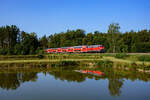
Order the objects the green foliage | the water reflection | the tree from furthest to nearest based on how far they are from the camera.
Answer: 1. the tree
2. the green foliage
3. the water reflection

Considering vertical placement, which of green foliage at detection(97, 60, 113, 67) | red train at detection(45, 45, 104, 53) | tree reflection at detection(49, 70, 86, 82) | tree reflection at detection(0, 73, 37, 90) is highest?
red train at detection(45, 45, 104, 53)

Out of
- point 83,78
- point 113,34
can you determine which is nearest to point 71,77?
point 83,78

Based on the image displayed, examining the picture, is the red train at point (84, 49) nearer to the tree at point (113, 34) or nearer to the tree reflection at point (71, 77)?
the tree at point (113, 34)

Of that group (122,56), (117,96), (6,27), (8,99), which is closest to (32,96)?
(8,99)

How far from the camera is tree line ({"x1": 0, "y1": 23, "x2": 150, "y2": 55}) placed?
140 feet

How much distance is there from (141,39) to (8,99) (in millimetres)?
45609

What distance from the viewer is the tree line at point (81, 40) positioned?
42.6m

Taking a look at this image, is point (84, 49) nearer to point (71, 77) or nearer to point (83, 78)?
point (71, 77)

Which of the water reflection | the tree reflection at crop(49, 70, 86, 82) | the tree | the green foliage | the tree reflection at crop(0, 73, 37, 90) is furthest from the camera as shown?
the tree

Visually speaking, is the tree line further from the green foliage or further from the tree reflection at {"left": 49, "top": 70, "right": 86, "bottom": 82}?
the tree reflection at {"left": 49, "top": 70, "right": 86, "bottom": 82}

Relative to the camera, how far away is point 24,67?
26766 millimetres

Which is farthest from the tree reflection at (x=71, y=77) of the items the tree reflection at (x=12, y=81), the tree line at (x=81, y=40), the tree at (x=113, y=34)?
the tree at (x=113, y=34)

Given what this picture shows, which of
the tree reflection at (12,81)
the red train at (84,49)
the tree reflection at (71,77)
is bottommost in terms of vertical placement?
the tree reflection at (12,81)

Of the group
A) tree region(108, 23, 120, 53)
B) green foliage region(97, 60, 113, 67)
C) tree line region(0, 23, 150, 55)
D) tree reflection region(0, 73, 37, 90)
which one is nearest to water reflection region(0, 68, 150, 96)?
tree reflection region(0, 73, 37, 90)
